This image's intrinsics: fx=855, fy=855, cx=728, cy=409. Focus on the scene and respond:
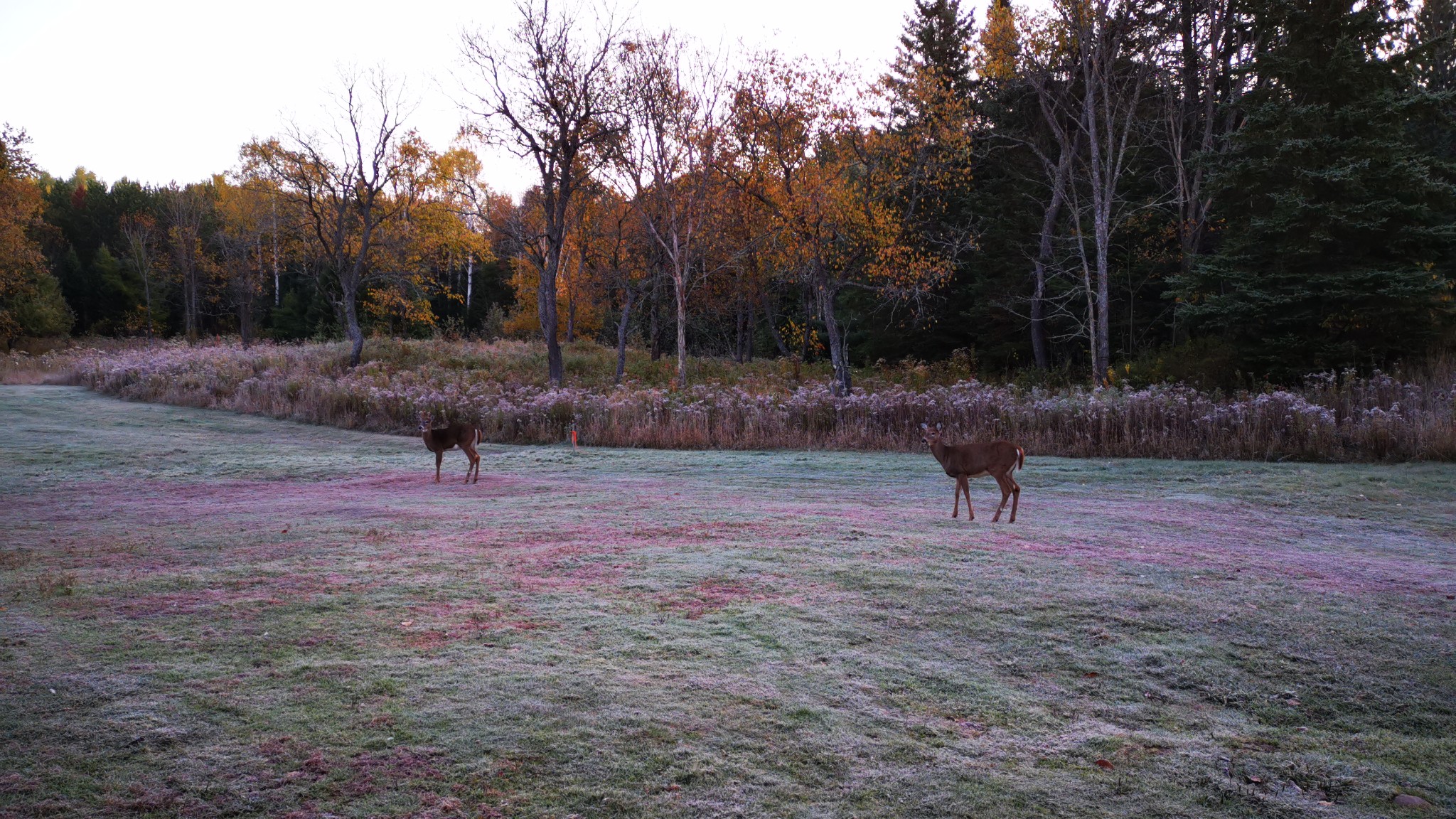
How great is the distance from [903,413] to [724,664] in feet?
36.2

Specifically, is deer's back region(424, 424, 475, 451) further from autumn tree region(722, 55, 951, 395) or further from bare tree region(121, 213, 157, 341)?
bare tree region(121, 213, 157, 341)

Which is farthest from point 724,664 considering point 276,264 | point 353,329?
point 276,264

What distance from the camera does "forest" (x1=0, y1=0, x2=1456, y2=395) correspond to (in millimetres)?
17469

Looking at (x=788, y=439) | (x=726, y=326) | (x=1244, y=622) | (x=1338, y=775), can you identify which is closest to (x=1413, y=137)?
(x=788, y=439)

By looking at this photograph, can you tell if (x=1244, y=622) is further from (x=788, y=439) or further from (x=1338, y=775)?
(x=788, y=439)

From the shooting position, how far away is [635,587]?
4.73 meters

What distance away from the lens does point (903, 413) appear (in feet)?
46.3

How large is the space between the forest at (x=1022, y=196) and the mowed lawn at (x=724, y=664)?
40.7 feet

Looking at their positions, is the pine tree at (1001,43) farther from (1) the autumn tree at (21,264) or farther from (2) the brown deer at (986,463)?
(1) the autumn tree at (21,264)

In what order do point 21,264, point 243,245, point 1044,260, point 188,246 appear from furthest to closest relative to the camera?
point 243,245, point 188,246, point 21,264, point 1044,260

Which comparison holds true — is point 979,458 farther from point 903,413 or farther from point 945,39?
point 945,39

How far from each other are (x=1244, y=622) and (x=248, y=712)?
14.3ft

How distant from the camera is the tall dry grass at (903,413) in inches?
448

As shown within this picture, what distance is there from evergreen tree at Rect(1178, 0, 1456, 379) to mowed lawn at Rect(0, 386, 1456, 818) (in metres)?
11.8
